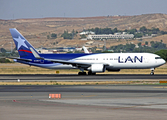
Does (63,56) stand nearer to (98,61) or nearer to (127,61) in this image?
(98,61)

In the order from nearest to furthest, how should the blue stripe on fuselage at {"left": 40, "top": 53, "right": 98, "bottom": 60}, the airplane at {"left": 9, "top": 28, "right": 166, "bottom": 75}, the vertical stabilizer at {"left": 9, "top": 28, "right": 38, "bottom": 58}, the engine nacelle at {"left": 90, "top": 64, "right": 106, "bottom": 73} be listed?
the engine nacelle at {"left": 90, "top": 64, "right": 106, "bottom": 73}, the airplane at {"left": 9, "top": 28, "right": 166, "bottom": 75}, the blue stripe on fuselage at {"left": 40, "top": 53, "right": 98, "bottom": 60}, the vertical stabilizer at {"left": 9, "top": 28, "right": 38, "bottom": 58}

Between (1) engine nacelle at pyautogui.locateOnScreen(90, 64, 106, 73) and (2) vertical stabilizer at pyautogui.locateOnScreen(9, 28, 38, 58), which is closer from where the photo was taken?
(1) engine nacelle at pyautogui.locateOnScreen(90, 64, 106, 73)

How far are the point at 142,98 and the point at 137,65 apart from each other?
33.9 m

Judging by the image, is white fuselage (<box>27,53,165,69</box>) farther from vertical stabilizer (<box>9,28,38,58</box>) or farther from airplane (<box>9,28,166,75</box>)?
vertical stabilizer (<box>9,28,38,58</box>)

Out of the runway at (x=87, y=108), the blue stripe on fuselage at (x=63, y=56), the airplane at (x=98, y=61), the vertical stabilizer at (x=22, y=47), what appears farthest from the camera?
the vertical stabilizer at (x=22, y=47)

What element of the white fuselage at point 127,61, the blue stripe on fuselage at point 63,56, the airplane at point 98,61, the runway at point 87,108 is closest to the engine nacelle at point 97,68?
the airplane at point 98,61

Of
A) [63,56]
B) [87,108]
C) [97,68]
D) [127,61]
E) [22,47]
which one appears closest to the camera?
[87,108]

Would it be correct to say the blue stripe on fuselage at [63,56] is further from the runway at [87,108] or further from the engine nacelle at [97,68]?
the runway at [87,108]

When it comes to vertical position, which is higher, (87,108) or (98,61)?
(98,61)

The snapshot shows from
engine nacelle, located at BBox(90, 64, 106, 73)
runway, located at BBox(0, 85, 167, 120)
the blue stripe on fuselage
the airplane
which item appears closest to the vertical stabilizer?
the airplane

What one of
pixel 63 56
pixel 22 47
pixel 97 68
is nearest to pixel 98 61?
pixel 97 68

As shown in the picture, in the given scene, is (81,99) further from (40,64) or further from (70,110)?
(40,64)

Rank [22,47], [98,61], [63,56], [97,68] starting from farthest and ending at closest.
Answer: [22,47]
[63,56]
[98,61]
[97,68]

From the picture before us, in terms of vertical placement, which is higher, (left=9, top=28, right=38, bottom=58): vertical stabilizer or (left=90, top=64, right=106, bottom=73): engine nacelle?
(left=9, top=28, right=38, bottom=58): vertical stabilizer
